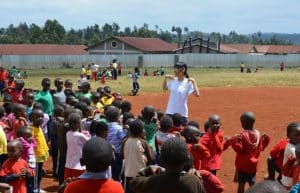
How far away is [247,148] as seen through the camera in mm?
7297

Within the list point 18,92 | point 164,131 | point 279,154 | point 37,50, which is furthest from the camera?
point 37,50

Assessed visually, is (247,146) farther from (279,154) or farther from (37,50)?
(37,50)

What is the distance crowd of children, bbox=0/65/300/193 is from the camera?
3.90 m

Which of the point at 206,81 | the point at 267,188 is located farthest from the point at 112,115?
the point at 206,81

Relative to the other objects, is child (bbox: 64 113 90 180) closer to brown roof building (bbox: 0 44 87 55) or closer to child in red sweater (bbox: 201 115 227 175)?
child in red sweater (bbox: 201 115 227 175)

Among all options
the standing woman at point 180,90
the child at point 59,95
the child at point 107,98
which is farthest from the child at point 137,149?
the child at point 59,95

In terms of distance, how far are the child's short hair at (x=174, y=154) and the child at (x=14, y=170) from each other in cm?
286

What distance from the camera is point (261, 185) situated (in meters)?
2.66

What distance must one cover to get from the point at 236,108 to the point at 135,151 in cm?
1428

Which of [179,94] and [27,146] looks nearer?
[27,146]

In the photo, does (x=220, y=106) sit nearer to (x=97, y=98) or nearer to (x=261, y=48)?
(x=97, y=98)

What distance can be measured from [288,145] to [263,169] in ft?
13.9

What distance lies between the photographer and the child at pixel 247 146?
286 inches

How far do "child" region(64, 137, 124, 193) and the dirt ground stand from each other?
17.1 feet
